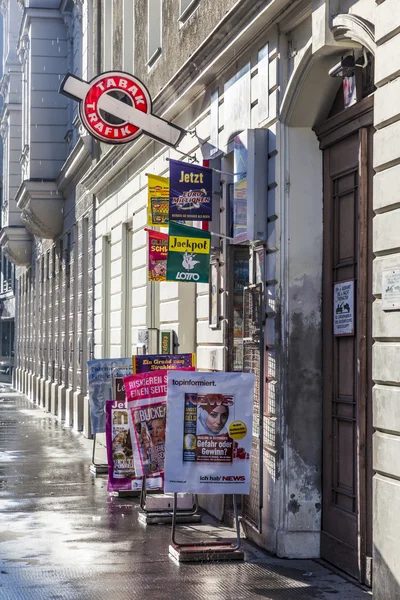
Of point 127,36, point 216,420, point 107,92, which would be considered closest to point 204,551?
point 216,420

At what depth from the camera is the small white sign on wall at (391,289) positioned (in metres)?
6.59

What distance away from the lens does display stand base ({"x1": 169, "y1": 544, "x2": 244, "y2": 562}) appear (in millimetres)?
8602

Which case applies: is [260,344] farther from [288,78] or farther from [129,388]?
[288,78]

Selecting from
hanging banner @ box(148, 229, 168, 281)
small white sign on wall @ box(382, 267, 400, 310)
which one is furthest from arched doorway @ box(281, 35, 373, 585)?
hanging banner @ box(148, 229, 168, 281)

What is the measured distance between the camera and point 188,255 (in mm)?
10938

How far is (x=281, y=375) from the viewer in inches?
356

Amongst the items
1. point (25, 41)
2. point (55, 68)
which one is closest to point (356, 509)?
→ point (55, 68)

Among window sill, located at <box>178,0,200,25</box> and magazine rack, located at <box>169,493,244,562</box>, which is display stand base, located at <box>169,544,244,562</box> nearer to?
magazine rack, located at <box>169,493,244,562</box>

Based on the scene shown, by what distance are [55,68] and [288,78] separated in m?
19.3

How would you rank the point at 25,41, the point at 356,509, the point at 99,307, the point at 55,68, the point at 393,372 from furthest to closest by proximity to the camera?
the point at 25,41 < the point at 55,68 < the point at 99,307 < the point at 356,509 < the point at 393,372

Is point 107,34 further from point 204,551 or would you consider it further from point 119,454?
point 204,551

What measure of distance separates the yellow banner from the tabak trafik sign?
70.7 inches

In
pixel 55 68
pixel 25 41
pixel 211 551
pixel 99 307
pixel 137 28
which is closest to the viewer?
pixel 211 551

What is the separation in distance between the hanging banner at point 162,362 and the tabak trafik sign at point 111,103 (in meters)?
2.54
